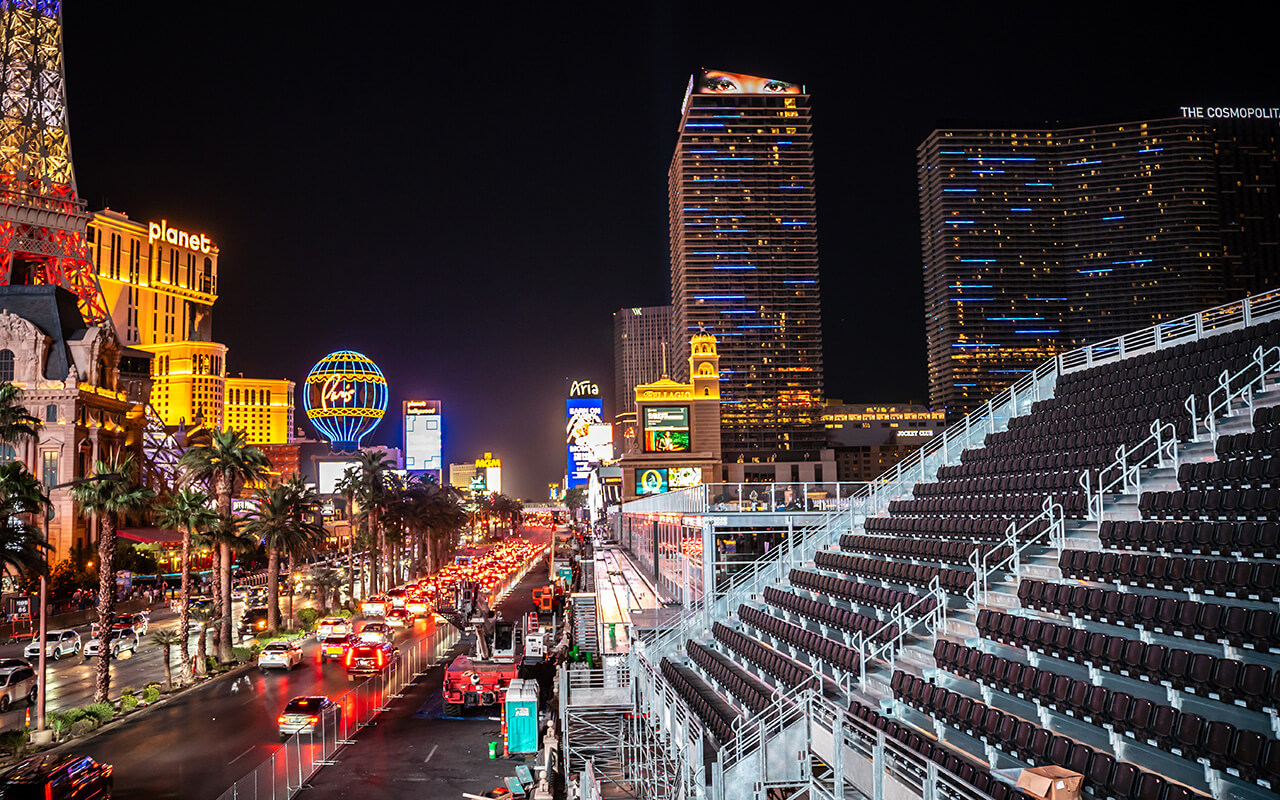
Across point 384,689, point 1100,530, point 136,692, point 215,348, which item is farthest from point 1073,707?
point 215,348

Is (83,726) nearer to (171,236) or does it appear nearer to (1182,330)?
(1182,330)

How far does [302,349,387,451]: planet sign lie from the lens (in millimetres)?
144875

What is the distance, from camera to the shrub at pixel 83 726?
2727 cm

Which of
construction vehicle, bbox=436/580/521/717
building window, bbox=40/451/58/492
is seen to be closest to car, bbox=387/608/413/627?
construction vehicle, bbox=436/580/521/717

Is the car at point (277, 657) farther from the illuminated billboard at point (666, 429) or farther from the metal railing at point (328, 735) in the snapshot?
the illuminated billboard at point (666, 429)

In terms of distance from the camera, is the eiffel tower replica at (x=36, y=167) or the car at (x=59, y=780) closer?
the car at (x=59, y=780)

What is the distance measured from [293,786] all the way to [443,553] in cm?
9013

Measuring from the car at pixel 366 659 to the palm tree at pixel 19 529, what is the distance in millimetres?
11673

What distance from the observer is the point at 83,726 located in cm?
2753

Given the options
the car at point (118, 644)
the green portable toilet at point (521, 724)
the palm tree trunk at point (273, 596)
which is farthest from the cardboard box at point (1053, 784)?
the palm tree trunk at point (273, 596)

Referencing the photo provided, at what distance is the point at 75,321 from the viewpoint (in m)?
79.5

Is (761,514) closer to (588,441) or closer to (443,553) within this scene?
(443,553)

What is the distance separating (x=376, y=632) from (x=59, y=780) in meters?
21.5

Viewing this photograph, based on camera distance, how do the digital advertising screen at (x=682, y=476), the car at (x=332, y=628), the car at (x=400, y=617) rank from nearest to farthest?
the car at (x=332, y=628) → the car at (x=400, y=617) → the digital advertising screen at (x=682, y=476)
